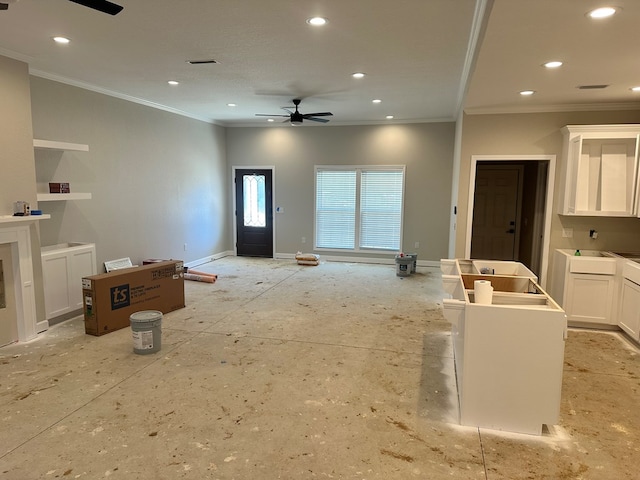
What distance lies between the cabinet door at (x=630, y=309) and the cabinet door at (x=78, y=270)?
629 cm

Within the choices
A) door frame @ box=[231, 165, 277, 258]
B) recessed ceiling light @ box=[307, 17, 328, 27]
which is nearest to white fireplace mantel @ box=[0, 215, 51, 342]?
recessed ceiling light @ box=[307, 17, 328, 27]

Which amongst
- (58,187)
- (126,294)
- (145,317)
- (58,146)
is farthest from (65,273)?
(145,317)

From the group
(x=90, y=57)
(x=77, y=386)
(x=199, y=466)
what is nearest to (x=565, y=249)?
(x=199, y=466)

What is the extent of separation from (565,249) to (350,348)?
3304 mm

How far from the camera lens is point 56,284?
15.4 ft

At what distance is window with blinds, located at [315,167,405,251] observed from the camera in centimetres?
828

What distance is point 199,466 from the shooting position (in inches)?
93.4

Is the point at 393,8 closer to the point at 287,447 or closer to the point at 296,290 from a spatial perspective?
the point at 287,447

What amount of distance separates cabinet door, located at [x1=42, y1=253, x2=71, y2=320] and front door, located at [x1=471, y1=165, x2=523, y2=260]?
6864 mm

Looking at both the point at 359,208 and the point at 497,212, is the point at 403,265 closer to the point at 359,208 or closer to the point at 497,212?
the point at 359,208

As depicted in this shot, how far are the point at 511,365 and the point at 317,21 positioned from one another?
2921 millimetres

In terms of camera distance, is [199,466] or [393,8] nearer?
[199,466]

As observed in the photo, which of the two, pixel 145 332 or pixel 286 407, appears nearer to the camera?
pixel 286 407

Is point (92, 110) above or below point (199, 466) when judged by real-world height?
above
